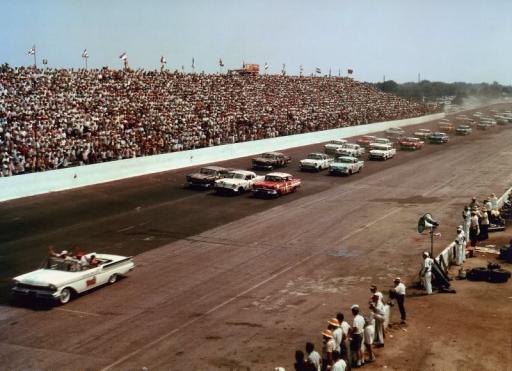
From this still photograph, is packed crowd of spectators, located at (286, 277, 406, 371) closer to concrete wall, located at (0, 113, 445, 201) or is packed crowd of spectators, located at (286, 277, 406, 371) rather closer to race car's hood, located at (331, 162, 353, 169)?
concrete wall, located at (0, 113, 445, 201)

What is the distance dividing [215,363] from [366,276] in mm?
7739

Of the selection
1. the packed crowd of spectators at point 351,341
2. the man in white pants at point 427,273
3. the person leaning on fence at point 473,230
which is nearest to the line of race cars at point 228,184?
the packed crowd of spectators at point 351,341

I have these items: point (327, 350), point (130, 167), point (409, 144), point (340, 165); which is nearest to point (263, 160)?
point (340, 165)

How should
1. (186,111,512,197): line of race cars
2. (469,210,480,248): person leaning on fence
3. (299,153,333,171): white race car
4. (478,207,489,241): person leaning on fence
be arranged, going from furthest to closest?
(299,153,333,171): white race car, (186,111,512,197): line of race cars, (478,207,489,241): person leaning on fence, (469,210,480,248): person leaning on fence

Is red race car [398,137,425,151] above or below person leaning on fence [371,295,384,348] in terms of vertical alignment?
above

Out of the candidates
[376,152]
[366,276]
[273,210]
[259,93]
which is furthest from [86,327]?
[259,93]

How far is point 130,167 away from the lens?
120 feet

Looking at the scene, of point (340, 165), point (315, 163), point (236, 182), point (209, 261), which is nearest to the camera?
point (209, 261)

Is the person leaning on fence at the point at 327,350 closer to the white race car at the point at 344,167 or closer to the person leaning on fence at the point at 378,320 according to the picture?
the person leaning on fence at the point at 378,320

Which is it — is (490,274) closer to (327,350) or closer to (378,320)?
(378,320)

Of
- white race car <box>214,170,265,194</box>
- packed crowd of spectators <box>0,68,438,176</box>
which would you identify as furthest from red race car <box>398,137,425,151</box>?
white race car <box>214,170,265,194</box>

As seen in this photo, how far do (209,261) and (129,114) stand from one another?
80.5 ft

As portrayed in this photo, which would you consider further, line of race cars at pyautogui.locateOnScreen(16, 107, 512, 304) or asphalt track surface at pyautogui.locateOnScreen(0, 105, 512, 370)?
line of race cars at pyautogui.locateOnScreen(16, 107, 512, 304)

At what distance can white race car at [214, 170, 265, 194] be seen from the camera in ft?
105
